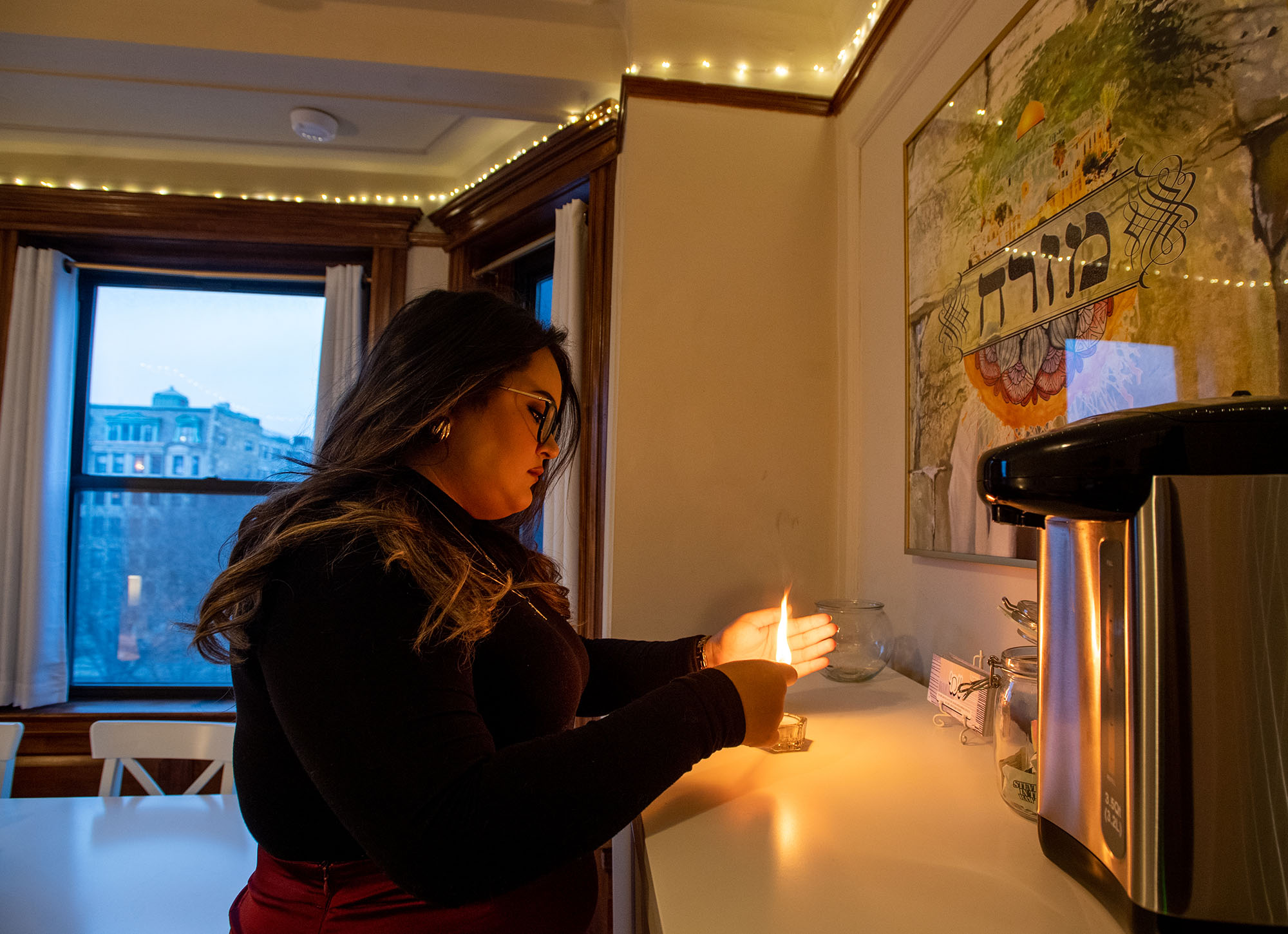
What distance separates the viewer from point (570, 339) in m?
2.29

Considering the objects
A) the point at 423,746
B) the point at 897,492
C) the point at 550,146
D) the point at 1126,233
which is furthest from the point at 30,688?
the point at 1126,233

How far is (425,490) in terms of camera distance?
33.9 inches

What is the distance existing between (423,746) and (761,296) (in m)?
1.44

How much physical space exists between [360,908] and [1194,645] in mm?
801

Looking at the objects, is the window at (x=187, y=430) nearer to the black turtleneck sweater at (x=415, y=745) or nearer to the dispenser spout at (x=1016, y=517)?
the black turtleneck sweater at (x=415, y=745)

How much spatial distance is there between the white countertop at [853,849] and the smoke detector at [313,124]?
8.52ft

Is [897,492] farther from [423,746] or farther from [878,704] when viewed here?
[423,746]

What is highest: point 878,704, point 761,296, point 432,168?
point 432,168

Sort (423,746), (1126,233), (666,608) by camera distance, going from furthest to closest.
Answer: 1. (666,608)
2. (1126,233)
3. (423,746)

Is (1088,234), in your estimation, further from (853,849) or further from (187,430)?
(187,430)

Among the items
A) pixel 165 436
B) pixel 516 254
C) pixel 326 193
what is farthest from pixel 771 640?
pixel 165 436

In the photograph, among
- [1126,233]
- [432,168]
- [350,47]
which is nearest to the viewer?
[1126,233]

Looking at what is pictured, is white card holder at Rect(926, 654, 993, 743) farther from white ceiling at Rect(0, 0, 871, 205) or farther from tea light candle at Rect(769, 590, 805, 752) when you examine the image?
white ceiling at Rect(0, 0, 871, 205)

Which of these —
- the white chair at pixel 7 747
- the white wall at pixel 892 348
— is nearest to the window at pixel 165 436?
the white chair at pixel 7 747
